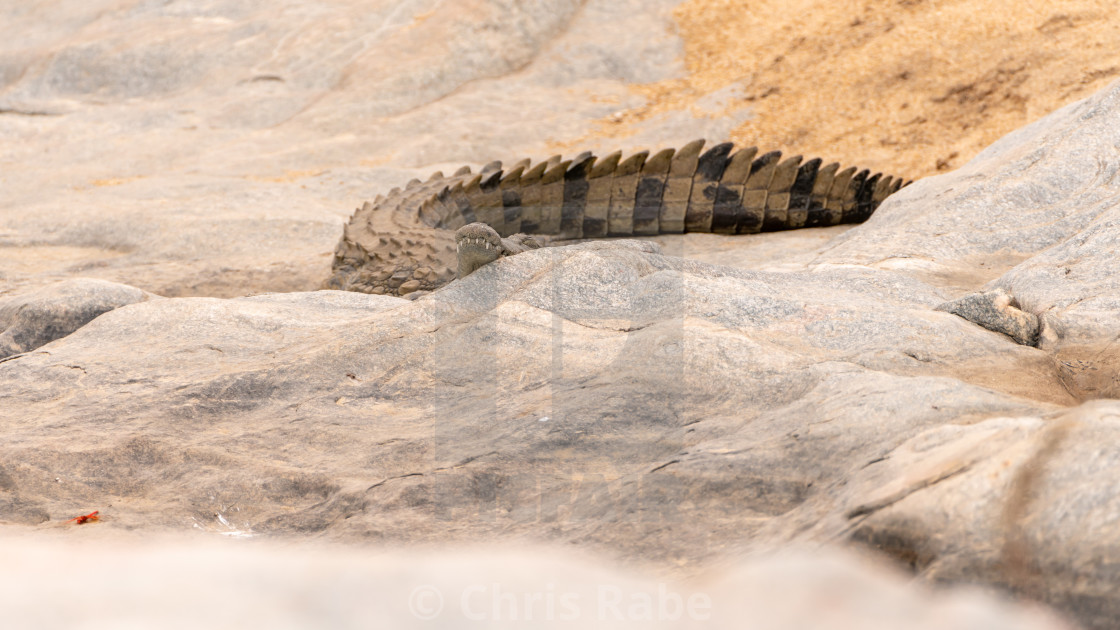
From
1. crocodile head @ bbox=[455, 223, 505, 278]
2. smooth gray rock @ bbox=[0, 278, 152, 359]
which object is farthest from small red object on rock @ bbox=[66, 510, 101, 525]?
smooth gray rock @ bbox=[0, 278, 152, 359]

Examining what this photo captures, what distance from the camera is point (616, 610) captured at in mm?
1575

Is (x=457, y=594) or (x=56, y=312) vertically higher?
(x=457, y=594)

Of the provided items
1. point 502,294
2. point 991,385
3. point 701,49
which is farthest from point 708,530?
point 701,49

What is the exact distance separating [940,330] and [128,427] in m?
2.54

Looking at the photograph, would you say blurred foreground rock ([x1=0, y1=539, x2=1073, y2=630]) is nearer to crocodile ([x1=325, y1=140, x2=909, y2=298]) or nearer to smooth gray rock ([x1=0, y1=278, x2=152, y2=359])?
smooth gray rock ([x1=0, y1=278, x2=152, y2=359])

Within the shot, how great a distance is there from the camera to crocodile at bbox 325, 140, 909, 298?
4.98 meters

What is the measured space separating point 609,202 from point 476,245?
2.28 metres

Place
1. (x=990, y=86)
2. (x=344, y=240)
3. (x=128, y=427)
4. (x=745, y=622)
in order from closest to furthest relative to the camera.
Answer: (x=745, y=622)
(x=128, y=427)
(x=344, y=240)
(x=990, y=86)

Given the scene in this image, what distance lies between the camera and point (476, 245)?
3.26 m

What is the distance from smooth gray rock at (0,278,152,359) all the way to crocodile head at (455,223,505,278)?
1.64 metres

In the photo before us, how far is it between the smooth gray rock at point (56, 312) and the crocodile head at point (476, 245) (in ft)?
5.38

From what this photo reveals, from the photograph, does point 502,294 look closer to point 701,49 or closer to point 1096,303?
point 1096,303

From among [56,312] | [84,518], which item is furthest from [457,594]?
[56,312]

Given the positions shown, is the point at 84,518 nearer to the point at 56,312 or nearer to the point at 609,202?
the point at 56,312
